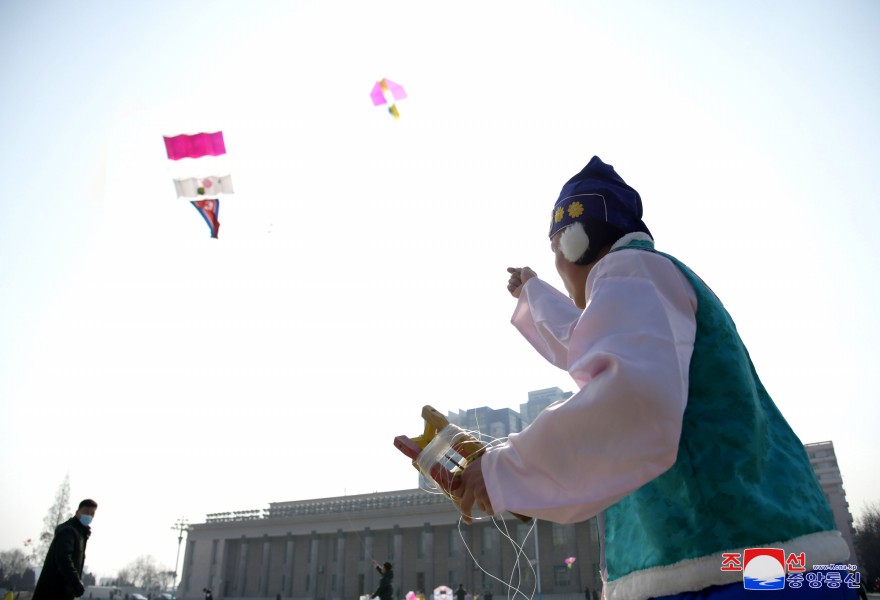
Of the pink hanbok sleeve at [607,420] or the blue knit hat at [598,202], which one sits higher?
the blue knit hat at [598,202]

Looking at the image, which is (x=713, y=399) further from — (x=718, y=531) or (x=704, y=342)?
(x=718, y=531)

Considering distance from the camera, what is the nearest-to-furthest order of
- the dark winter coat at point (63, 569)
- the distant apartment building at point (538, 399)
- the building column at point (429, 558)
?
the dark winter coat at point (63, 569) < the building column at point (429, 558) < the distant apartment building at point (538, 399)

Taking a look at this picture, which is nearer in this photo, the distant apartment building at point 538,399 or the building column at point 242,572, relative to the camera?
the building column at point 242,572

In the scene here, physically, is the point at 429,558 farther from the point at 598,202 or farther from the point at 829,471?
the point at 829,471

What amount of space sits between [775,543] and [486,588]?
164 feet

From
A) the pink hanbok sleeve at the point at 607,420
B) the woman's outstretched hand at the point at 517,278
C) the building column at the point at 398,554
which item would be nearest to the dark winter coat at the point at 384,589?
the woman's outstretched hand at the point at 517,278

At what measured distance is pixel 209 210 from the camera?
14.2m

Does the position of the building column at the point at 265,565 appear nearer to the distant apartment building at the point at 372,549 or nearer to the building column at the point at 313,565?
the distant apartment building at the point at 372,549

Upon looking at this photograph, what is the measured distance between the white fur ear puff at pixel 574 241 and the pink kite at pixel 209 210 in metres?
13.7

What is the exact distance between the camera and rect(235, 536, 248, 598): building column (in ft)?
186

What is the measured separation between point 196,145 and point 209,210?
1748mm

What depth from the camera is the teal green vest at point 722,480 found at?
1.09 metres

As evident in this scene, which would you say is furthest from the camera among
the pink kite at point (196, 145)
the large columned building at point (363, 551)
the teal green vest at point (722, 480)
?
the large columned building at point (363, 551)

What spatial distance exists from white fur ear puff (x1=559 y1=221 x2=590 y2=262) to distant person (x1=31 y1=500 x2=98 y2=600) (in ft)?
19.4
